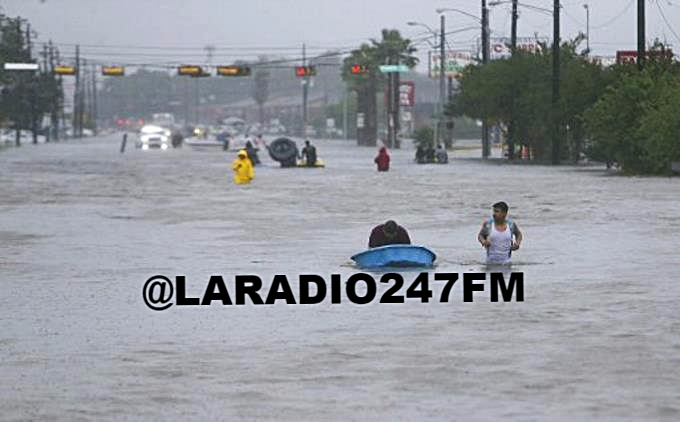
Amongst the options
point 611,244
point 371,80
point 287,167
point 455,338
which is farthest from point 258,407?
point 371,80

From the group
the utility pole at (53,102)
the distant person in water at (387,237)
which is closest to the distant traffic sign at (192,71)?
the utility pole at (53,102)

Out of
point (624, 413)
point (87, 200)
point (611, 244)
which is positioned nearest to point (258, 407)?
point (624, 413)

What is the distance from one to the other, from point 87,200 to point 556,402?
1318 inches

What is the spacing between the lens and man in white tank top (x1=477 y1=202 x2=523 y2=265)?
23.7 meters

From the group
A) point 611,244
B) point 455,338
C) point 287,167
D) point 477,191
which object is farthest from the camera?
point 287,167

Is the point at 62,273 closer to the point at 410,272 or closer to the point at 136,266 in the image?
the point at 136,266

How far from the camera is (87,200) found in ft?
149

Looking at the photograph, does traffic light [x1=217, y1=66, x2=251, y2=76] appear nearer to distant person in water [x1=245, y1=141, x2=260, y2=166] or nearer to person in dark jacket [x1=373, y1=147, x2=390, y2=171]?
distant person in water [x1=245, y1=141, x2=260, y2=166]

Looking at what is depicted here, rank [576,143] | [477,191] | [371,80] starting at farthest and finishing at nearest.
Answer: [371,80] < [576,143] < [477,191]

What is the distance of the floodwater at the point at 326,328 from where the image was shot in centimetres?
1304

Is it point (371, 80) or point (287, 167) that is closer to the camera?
point (287, 167)

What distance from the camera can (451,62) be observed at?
149875 mm

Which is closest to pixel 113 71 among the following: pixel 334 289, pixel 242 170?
pixel 242 170

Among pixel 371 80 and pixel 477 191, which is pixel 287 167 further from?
pixel 371 80
